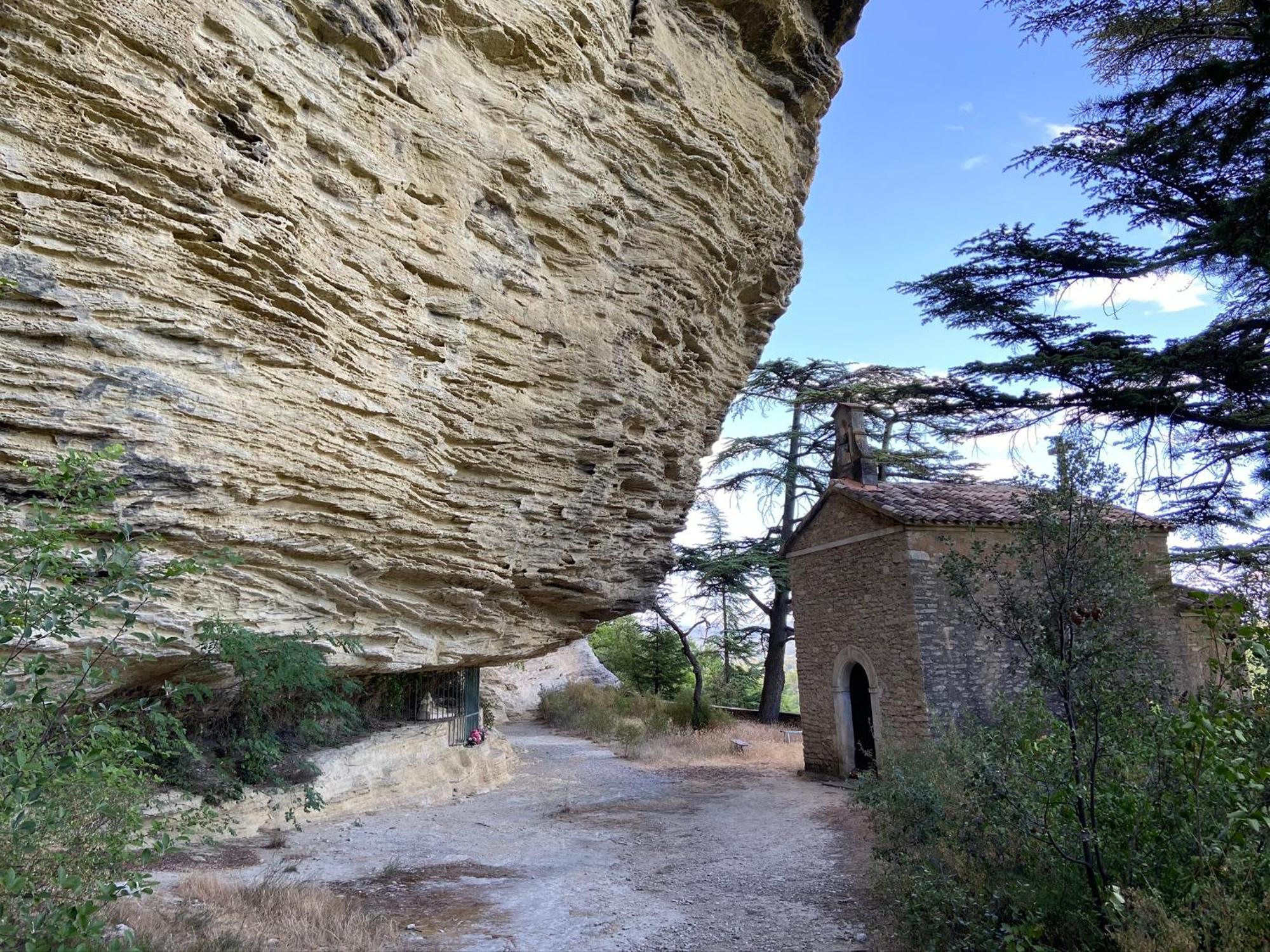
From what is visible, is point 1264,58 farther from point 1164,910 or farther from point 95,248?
point 95,248

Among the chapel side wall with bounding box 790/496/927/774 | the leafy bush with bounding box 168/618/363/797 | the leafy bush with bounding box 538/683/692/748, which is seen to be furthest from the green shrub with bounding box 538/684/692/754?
the leafy bush with bounding box 168/618/363/797

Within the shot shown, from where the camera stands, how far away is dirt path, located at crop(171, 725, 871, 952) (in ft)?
18.3

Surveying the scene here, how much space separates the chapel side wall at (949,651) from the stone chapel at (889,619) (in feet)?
0.05

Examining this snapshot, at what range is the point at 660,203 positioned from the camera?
26.7 feet

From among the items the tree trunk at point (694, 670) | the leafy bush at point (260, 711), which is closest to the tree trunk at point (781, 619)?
the tree trunk at point (694, 670)

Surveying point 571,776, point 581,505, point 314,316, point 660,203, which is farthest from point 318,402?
point 571,776

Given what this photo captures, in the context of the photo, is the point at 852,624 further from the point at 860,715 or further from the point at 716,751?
the point at 716,751

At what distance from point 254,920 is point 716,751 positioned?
509 inches

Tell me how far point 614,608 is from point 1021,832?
6142mm

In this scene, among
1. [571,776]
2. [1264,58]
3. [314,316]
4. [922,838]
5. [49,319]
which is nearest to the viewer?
[49,319]

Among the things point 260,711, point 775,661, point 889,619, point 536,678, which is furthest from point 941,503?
point 536,678

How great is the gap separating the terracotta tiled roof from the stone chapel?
0.03 m

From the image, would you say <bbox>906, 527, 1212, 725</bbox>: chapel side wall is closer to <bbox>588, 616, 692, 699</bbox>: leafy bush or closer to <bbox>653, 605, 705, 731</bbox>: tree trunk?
<bbox>653, 605, 705, 731</bbox>: tree trunk

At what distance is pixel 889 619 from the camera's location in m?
11.7
